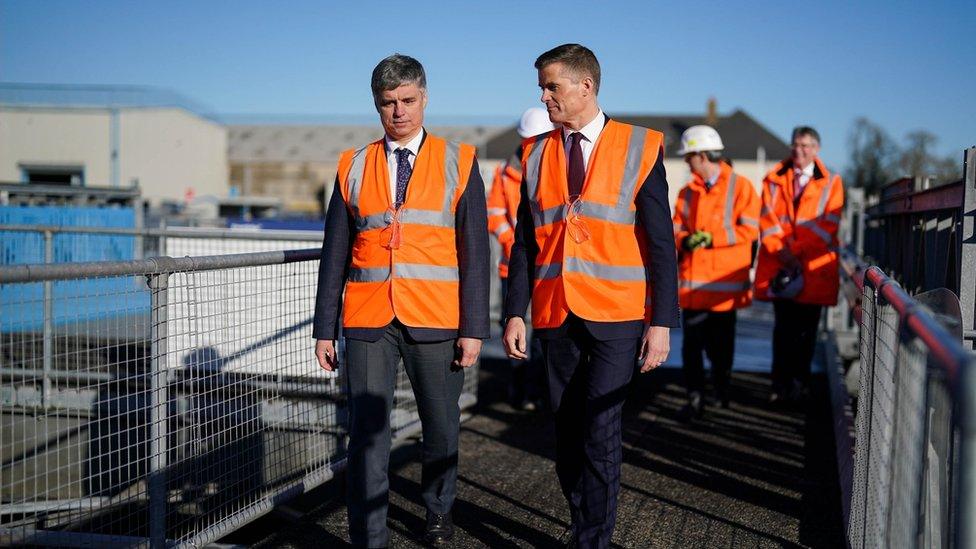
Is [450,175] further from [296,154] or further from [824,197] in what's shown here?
[296,154]

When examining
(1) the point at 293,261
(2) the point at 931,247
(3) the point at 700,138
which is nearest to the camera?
(1) the point at 293,261

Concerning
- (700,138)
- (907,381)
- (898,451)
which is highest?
(700,138)

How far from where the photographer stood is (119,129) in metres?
37.3

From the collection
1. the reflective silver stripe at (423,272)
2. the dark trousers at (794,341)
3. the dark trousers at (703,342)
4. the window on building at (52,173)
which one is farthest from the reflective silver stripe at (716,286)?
the window on building at (52,173)

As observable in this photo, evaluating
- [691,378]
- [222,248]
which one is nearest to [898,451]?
[691,378]

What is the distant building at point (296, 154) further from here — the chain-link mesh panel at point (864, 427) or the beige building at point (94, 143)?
the chain-link mesh panel at point (864, 427)

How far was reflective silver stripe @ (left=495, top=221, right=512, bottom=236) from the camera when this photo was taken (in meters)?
7.10

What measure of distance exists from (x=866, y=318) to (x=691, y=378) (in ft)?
10.3

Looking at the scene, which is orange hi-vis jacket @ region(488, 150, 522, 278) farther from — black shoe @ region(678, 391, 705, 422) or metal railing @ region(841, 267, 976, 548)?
metal railing @ region(841, 267, 976, 548)

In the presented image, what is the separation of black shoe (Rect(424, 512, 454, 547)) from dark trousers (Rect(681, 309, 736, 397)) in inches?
127

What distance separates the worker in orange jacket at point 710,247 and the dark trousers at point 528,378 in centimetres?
110

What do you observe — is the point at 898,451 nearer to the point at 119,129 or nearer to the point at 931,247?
the point at 931,247

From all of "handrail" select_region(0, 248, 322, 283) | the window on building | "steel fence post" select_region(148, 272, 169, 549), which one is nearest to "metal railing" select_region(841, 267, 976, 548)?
"handrail" select_region(0, 248, 322, 283)

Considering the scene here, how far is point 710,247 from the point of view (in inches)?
282
